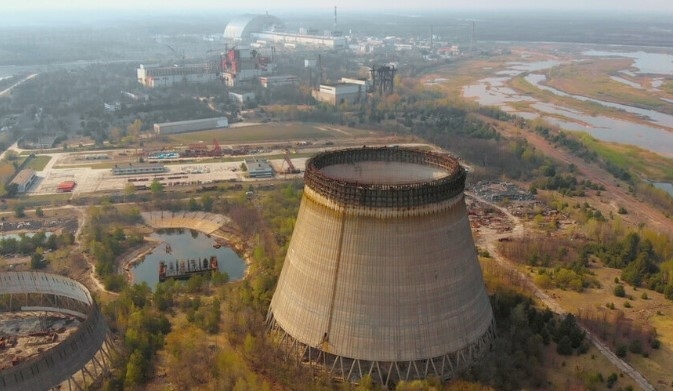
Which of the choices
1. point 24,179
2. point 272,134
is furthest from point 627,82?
point 24,179

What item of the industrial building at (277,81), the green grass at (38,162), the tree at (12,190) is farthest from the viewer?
the industrial building at (277,81)

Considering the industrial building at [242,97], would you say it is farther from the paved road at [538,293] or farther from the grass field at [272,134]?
the paved road at [538,293]

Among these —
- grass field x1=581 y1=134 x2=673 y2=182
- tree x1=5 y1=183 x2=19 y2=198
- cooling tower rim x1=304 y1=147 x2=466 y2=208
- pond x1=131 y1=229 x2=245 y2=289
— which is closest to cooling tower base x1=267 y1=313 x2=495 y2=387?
cooling tower rim x1=304 y1=147 x2=466 y2=208

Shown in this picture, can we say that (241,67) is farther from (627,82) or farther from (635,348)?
(635,348)

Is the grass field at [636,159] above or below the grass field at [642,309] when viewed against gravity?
below

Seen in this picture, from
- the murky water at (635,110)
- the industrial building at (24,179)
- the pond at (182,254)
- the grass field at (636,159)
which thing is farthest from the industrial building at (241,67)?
the pond at (182,254)

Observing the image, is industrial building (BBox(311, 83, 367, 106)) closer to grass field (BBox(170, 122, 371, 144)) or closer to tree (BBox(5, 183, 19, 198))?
grass field (BBox(170, 122, 371, 144))

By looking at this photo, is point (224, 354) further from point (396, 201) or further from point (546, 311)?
point (546, 311)

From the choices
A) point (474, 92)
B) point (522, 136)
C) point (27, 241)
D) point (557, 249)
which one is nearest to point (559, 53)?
point (474, 92)
